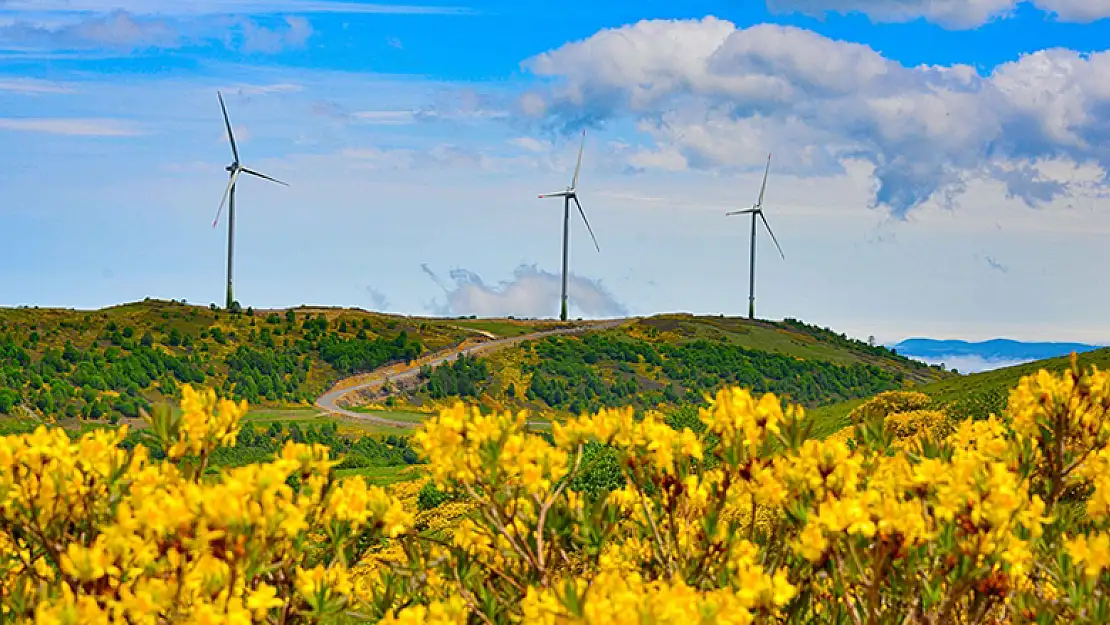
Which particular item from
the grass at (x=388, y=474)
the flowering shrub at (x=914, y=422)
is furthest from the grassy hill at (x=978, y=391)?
the grass at (x=388, y=474)

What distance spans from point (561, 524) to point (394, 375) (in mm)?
69005

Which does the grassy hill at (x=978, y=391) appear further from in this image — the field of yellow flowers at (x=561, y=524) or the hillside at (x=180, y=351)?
the hillside at (x=180, y=351)

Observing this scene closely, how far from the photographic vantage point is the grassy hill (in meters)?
26.3

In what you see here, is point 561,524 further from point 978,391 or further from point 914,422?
point 978,391

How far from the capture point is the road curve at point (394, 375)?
6011 cm

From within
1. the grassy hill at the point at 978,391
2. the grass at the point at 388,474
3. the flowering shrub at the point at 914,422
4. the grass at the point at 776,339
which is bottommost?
the grass at the point at 388,474

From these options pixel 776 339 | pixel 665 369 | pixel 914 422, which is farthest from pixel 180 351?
pixel 914 422

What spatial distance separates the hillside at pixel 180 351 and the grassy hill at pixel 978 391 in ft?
120

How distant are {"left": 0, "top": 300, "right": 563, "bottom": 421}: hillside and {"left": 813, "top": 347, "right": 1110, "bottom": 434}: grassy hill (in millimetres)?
36578

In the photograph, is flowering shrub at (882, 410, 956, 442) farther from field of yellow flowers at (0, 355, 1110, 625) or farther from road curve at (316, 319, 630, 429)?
road curve at (316, 319, 630, 429)

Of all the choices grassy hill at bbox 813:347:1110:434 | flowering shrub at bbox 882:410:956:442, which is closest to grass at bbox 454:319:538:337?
grassy hill at bbox 813:347:1110:434

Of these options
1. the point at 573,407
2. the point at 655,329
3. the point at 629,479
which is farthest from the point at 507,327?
the point at 629,479

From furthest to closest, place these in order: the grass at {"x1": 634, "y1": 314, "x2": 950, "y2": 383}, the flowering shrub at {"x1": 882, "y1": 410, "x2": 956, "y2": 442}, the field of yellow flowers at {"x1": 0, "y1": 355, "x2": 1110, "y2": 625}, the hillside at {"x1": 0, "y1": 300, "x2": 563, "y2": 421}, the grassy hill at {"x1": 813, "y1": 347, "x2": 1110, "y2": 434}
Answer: the grass at {"x1": 634, "y1": 314, "x2": 950, "y2": 383} < the hillside at {"x1": 0, "y1": 300, "x2": 563, "y2": 421} < the grassy hill at {"x1": 813, "y1": 347, "x2": 1110, "y2": 434} < the flowering shrub at {"x1": 882, "y1": 410, "x2": 956, "y2": 442} < the field of yellow flowers at {"x1": 0, "y1": 355, "x2": 1110, "y2": 625}

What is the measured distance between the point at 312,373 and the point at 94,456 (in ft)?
225
